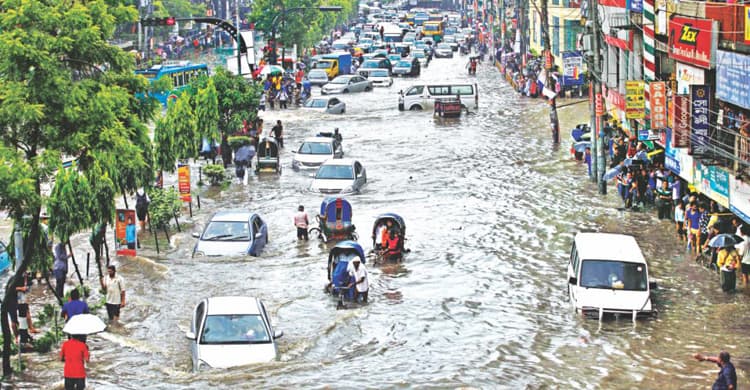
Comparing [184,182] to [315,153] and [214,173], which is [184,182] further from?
[315,153]

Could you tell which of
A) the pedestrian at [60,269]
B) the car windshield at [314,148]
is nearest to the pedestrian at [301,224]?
the pedestrian at [60,269]

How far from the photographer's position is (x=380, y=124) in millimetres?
60125

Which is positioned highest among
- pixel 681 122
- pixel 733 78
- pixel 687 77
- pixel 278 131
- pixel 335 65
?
pixel 733 78

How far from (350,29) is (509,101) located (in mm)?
92677

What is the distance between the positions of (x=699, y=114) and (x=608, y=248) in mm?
8098

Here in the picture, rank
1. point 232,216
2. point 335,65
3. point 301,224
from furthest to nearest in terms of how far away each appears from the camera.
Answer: point 335,65
point 301,224
point 232,216

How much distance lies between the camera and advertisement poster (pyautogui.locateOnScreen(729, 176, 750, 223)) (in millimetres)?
27203

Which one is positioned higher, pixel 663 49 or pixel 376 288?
pixel 663 49

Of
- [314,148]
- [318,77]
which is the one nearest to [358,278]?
[314,148]

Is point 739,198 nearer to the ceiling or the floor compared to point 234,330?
nearer to the ceiling

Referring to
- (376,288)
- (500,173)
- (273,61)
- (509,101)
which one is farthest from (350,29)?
(376,288)

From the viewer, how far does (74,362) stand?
61.7 feet

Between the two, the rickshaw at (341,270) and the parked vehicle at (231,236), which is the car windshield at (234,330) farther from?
the parked vehicle at (231,236)

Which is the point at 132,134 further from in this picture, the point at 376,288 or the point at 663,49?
the point at 663,49
